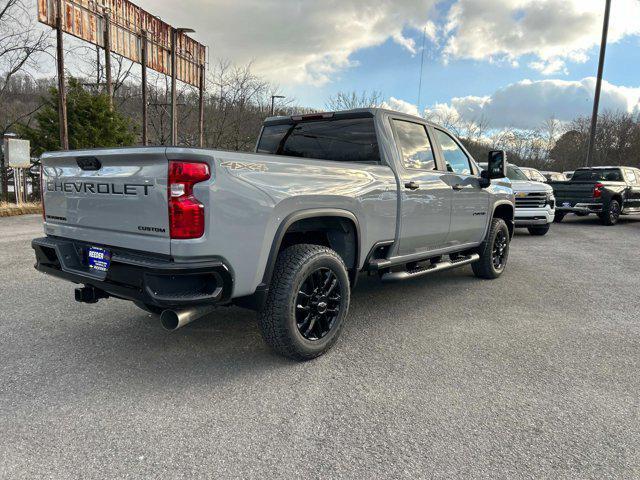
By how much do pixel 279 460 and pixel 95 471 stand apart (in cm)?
85

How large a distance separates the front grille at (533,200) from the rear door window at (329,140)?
7.80 meters

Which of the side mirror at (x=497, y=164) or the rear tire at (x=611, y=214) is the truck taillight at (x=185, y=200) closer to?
the side mirror at (x=497, y=164)

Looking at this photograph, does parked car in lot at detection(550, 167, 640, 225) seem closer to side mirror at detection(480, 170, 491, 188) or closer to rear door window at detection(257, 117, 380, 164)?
side mirror at detection(480, 170, 491, 188)

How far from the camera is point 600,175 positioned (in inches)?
549

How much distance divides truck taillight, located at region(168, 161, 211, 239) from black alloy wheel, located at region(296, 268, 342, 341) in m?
0.98

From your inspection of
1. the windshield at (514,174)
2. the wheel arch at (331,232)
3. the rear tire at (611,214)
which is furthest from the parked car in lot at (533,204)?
the wheel arch at (331,232)

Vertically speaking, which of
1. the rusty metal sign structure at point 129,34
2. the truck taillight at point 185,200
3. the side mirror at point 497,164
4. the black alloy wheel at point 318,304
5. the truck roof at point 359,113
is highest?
the rusty metal sign structure at point 129,34

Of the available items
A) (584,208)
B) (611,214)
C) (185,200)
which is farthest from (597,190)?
(185,200)

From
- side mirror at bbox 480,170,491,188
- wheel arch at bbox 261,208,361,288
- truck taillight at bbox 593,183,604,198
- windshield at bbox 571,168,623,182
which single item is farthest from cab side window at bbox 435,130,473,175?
windshield at bbox 571,168,623,182

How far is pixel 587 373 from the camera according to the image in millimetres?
3221

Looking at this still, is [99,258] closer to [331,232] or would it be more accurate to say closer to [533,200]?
[331,232]

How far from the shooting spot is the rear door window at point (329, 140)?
4.17 meters

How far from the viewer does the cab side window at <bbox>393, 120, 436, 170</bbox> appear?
432cm

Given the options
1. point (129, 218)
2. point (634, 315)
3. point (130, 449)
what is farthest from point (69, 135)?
point (634, 315)
